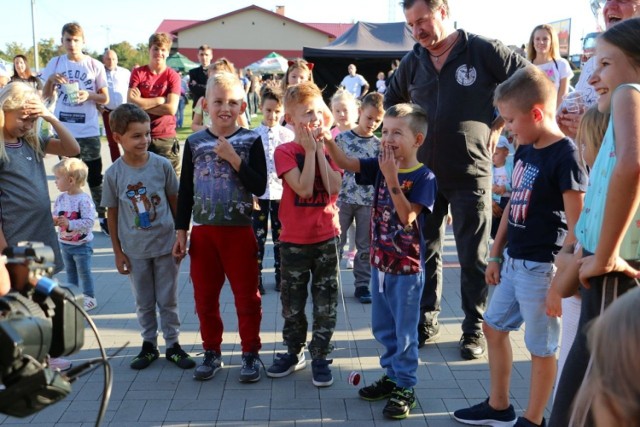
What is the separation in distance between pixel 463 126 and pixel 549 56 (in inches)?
177

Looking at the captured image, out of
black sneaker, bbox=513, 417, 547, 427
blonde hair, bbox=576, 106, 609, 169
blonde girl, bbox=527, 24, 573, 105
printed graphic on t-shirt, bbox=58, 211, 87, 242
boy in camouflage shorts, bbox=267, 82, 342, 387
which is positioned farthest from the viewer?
blonde girl, bbox=527, 24, 573, 105

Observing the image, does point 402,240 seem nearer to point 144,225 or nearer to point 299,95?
point 299,95

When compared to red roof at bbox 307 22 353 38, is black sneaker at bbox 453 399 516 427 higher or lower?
lower

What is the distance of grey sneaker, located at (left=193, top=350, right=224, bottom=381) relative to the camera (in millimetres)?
4090

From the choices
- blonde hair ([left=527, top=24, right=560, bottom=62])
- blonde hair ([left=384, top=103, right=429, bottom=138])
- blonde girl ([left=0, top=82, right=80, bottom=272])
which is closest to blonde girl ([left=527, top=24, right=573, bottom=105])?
blonde hair ([left=527, top=24, right=560, bottom=62])

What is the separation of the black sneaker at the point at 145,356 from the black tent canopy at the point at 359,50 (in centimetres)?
1637

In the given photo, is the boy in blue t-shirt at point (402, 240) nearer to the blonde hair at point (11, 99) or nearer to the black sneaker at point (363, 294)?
the blonde hair at point (11, 99)

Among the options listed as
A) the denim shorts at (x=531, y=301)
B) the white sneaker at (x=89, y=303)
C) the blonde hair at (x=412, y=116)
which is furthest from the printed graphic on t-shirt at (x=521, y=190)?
the white sneaker at (x=89, y=303)

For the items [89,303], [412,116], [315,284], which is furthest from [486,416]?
[89,303]

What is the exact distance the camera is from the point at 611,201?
7.41ft

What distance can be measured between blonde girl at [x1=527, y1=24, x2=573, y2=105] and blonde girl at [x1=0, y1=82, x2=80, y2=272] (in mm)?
6074

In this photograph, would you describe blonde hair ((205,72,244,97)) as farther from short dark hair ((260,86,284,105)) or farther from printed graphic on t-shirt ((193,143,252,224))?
short dark hair ((260,86,284,105))

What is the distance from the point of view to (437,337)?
4789 mm

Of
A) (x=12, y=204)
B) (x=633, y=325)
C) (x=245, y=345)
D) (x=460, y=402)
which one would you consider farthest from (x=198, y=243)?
(x=633, y=325)
